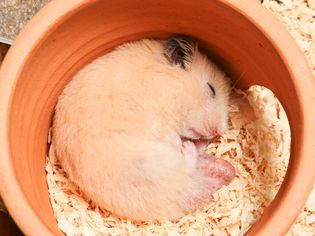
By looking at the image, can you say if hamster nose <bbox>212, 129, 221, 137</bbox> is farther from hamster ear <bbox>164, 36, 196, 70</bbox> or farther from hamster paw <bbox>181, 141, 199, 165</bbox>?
hamster ear <bbox>164, 36, 196, 70</bbox>

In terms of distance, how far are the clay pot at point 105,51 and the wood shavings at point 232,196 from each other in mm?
96

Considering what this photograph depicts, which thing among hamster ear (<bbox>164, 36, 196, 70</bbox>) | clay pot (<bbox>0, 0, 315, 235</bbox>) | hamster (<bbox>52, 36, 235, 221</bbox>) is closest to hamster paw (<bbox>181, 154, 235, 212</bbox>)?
hamster (<bbox>52, 36, 235, 221</bbox>)

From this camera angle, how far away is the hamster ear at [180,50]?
185 cm

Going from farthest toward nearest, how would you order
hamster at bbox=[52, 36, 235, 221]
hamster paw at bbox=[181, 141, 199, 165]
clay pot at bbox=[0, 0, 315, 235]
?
hamster paw at bbox=[181, 141, 199, 165], hamster at bbox=[52, 36, 235, 221], clay pot at bbox=[0, 0, 315, 235]

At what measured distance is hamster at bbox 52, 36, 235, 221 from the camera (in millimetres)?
1773

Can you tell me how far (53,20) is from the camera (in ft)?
5.11

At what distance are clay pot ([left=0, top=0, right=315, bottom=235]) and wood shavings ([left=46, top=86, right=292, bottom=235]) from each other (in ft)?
0.32

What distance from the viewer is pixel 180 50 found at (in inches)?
73.2

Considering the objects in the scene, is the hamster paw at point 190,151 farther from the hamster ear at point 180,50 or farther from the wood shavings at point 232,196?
the hamster ear at point 180,50

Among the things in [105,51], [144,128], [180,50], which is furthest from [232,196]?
[105,51]

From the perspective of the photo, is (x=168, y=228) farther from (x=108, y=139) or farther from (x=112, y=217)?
(x=108, y=139)

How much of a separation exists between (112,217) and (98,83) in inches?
19.2

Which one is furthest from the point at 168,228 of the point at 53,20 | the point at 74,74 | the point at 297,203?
the point at 53,20

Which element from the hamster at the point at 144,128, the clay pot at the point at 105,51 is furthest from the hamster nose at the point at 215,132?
the clay pot at the point at 105,51
